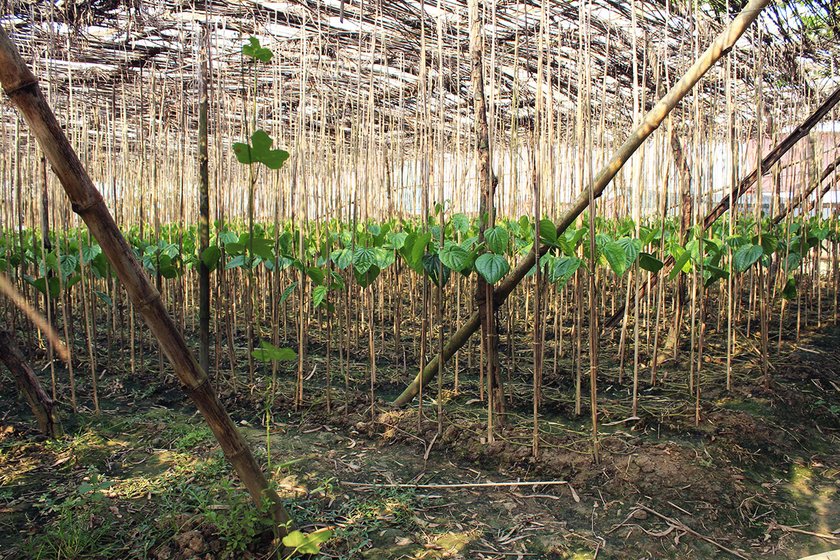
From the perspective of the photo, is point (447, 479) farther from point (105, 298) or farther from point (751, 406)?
point (105, 298)

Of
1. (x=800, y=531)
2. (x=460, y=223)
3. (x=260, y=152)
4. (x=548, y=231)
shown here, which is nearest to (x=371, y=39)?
(x=460, y=223)

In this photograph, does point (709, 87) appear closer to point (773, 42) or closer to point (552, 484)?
point (773, 42)

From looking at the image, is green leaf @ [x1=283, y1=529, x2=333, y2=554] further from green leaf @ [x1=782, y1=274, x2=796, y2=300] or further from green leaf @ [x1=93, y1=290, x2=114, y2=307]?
green leaf @ [x1=782, y1=274, x2=796, y2=300]

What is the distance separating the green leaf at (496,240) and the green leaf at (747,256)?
1428mm

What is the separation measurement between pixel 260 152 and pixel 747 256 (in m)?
2.50

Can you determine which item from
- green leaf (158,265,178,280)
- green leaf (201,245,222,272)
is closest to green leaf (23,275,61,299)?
green leaf (158,265,178,280)

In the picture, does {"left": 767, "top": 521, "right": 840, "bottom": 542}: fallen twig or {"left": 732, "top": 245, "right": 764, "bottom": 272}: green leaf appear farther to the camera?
{"left": 732, "top": 245, "right": 764, "bottom": 272}: green leaf

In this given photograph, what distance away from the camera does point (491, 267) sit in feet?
7.33

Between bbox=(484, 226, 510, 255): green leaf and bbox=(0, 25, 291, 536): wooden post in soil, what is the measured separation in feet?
4.02

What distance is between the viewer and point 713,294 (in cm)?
611

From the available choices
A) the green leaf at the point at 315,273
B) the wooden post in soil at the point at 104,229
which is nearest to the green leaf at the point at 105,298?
the green leaf at the point at 315,273

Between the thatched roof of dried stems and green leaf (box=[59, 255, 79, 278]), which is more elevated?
the thatched roof of dried stems

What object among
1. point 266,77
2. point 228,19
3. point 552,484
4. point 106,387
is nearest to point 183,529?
point 552,484

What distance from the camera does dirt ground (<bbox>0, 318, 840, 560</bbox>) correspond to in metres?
1.87
